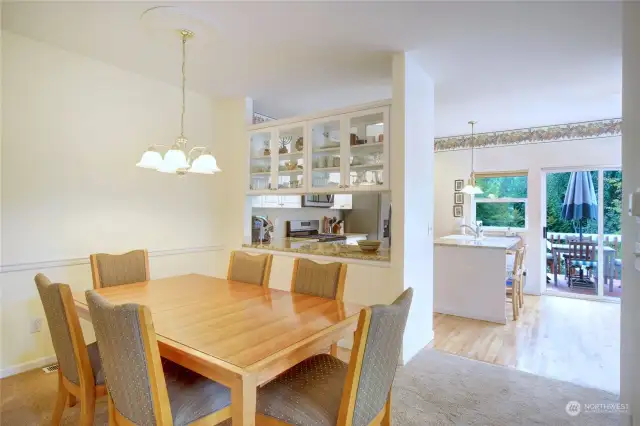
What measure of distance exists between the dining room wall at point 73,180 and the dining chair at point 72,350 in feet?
4.10

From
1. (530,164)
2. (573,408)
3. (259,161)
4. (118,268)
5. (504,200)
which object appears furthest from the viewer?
(504,200)

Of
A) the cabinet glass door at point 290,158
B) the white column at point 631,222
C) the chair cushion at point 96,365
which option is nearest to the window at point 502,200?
the cabinet glass door at point 290,158

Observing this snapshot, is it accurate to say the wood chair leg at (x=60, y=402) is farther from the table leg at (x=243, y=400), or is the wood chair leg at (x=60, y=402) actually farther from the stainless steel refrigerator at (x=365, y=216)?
the stainless steel refrigerator at (x=365, y=216)

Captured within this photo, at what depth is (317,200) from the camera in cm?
507

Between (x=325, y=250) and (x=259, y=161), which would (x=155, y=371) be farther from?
(x=259, y=161)

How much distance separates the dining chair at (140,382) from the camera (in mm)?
1259

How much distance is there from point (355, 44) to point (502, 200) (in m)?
4.20

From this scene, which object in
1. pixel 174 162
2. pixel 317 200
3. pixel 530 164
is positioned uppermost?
pixel 530 164

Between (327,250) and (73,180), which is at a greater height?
(73,180)

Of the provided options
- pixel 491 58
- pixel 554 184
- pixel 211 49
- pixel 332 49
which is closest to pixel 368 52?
pixel 332 49

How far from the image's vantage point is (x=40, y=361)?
9.01 ft

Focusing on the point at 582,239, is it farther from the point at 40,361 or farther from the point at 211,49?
the point at 40,361

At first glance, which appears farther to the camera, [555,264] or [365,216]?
[365,216]

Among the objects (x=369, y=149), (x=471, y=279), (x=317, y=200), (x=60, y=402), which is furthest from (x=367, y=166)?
(x=60, y=402)
